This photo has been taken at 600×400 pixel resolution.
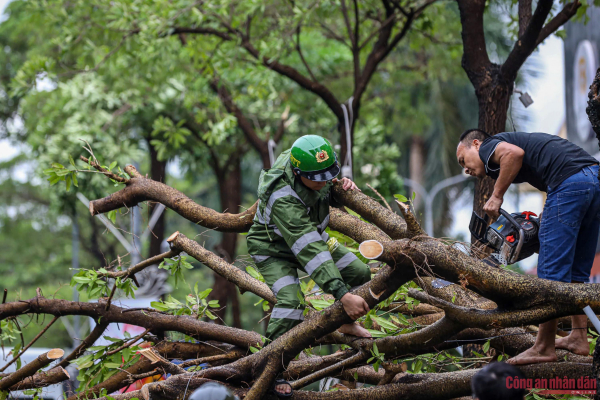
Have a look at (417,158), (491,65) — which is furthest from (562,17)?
(417,158)

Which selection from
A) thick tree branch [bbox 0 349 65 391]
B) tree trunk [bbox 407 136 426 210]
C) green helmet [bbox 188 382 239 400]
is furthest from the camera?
tree trunk [bbox 407 136 426 210]

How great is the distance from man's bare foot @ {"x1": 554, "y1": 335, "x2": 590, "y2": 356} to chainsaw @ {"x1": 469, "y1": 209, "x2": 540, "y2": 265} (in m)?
0.60

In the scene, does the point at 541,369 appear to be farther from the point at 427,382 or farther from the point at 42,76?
the point at 42,76

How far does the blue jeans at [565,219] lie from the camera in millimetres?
3496

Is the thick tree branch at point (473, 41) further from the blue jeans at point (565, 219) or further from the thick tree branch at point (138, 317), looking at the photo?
the thick tree branch at point (138, 317)

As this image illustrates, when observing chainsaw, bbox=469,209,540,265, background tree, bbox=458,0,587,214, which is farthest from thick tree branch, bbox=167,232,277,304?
background tree, bbox=458,0,587,214

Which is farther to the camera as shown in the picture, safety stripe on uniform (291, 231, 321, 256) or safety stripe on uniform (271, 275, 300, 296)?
safety stripe on uniform (271, 275, 300, 296)

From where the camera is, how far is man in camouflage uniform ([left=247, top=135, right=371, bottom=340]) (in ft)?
11.5

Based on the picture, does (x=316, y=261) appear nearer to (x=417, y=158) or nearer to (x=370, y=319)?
(x=370, y=319)

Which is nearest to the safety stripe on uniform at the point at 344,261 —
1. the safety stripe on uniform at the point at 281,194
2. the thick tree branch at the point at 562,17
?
the safety stripe on uniform at the point at 281,194

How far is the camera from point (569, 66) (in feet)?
43.5

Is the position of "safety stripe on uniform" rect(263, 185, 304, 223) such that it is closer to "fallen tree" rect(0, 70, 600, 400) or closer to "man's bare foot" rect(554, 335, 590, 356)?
"fallen tree" rect(0, 70, 600, 400)

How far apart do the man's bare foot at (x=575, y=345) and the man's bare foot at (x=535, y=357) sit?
317mm

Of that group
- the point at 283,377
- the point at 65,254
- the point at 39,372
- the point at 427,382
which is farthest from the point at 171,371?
the point at 65,254
